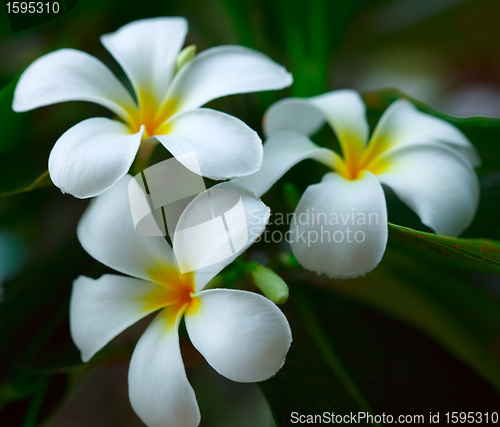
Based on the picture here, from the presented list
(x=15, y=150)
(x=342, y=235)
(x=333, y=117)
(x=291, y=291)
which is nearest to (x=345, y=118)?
(x=333, y=117)

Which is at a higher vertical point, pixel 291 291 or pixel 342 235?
pixel 342 235

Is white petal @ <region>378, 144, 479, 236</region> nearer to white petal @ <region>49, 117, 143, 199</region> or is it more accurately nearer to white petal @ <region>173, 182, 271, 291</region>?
white petal @ <region>173, 182, 271, 291</region>

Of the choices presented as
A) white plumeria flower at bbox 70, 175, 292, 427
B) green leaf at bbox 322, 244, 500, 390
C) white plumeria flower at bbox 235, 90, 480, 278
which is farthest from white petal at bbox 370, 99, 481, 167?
white plumeria flower at bbox 70, 175, 292, 427

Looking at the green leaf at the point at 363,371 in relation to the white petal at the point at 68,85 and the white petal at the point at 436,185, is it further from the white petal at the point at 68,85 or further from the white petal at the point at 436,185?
the white petal at the point at 68,85

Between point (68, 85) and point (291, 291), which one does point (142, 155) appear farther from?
point (291, 291)

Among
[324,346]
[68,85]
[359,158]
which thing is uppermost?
[68,85]

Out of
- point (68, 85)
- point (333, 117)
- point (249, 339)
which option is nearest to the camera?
point (249, 339)

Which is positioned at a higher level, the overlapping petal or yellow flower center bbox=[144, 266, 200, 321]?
the overlapping petal
